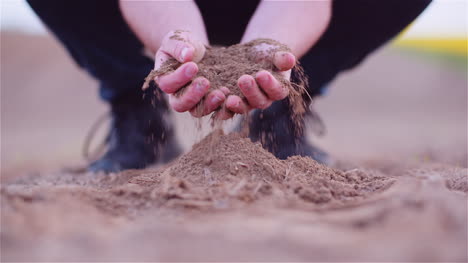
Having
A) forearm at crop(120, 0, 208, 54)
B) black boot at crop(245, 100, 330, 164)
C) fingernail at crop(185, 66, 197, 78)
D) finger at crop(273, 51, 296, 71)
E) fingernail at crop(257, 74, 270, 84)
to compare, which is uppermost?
forearm at crop(120, 0, 208, 54)

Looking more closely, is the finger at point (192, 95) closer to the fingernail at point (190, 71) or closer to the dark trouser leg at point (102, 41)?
the fingernail at point (190, 71)

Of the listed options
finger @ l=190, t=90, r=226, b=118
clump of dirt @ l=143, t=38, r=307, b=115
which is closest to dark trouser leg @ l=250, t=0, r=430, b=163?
clump of dirt @ l=143, t=38, r=307, b=115

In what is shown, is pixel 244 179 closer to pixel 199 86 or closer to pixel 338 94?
pixel 199 86

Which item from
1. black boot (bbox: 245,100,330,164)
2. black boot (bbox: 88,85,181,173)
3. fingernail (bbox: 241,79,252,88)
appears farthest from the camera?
black boot (bbox: 88,85,181,173)

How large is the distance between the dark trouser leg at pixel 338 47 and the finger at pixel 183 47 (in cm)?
58

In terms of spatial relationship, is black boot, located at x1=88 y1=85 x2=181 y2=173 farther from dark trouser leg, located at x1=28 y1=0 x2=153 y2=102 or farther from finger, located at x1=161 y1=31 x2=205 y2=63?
finger, located at x1=161 y1=31 x2=205 y2=63

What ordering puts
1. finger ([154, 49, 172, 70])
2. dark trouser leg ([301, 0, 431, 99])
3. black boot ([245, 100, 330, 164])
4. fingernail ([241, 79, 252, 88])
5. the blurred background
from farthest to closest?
1. the blurred background
2. dark trouser leg ([301, 0, 431, 99])
3. black boot ([245, 100, 330, 164])
4. finger ([154, 49, 172, 70])
5. fingernail ([241, 79, 252, 88])

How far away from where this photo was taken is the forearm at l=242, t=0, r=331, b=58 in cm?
179

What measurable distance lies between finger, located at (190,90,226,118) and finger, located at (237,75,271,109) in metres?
0.08

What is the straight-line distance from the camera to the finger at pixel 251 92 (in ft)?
4.78

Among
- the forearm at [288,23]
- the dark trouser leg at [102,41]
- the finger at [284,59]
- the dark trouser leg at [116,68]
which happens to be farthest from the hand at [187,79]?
the dark trouser leg at [102,41]

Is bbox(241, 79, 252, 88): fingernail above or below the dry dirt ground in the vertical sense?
above

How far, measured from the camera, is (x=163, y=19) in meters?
1.79

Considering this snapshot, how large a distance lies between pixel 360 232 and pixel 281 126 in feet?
3.84
